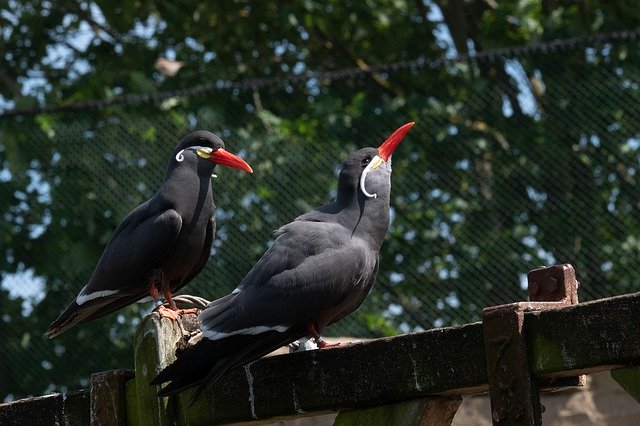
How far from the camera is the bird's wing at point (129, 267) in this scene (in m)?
3.99

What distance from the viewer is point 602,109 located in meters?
5.98

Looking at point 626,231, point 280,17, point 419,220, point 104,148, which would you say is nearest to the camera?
point 626,231

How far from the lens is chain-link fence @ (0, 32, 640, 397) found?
5.98m

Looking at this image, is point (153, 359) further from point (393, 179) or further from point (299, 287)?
point (393, 179)

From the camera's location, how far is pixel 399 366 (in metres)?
2.69

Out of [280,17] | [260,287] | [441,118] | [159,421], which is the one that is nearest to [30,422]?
[159,421]

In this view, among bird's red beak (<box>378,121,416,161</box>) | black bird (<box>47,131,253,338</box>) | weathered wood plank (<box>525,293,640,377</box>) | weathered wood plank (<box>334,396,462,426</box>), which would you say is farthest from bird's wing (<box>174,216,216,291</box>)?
weathered wood plank (<box>525,293,640,377</box>)

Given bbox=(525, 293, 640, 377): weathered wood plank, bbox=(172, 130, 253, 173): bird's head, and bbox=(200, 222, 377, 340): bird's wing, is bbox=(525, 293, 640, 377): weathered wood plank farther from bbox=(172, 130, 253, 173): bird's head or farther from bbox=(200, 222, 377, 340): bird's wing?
bbox=(172, 130, 253, 173): bird's head

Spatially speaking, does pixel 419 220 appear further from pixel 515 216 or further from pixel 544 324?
pixel 544 324

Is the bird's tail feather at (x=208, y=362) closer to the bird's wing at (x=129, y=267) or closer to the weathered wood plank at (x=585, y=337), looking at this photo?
the weathered wood plank at (x=585, y=337)

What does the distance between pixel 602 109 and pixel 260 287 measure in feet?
11.0

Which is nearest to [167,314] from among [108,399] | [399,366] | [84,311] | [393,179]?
[108,399]

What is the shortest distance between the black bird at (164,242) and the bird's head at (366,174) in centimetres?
62

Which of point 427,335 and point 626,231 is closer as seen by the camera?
point 427,335
